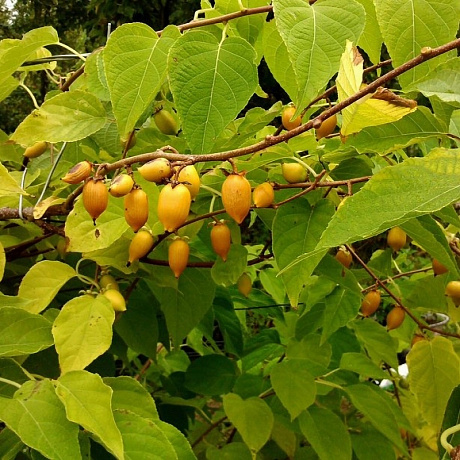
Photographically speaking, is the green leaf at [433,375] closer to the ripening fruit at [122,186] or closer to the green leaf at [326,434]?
the green leaf at [326,434]

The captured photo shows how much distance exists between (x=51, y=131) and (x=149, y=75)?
0.53ft

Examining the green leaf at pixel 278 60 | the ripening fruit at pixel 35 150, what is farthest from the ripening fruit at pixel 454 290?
the ripening fruit at pixel 35 150

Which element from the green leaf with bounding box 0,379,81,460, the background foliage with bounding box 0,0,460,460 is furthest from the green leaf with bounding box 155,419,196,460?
the green leaf with bounding box 0,379,81,460

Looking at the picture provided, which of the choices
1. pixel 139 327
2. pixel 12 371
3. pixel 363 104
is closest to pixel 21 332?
pixel 12 371

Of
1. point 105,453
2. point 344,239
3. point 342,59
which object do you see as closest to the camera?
point 344,239

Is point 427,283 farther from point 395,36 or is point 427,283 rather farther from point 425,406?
point 395,36

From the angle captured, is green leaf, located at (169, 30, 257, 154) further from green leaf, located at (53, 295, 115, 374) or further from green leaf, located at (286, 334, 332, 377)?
green leaf, located at (286, 334, 332, 377)

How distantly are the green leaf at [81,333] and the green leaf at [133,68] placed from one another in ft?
0.57

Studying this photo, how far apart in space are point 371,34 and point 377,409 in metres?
0.54

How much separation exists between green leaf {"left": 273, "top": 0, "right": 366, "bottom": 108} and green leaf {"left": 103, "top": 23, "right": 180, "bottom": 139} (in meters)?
0.14

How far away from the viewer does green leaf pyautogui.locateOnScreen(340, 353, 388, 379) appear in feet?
3.05

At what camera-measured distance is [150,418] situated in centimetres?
57

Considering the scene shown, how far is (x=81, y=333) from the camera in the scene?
551 mm

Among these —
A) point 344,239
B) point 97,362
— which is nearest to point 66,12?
point 97,362
